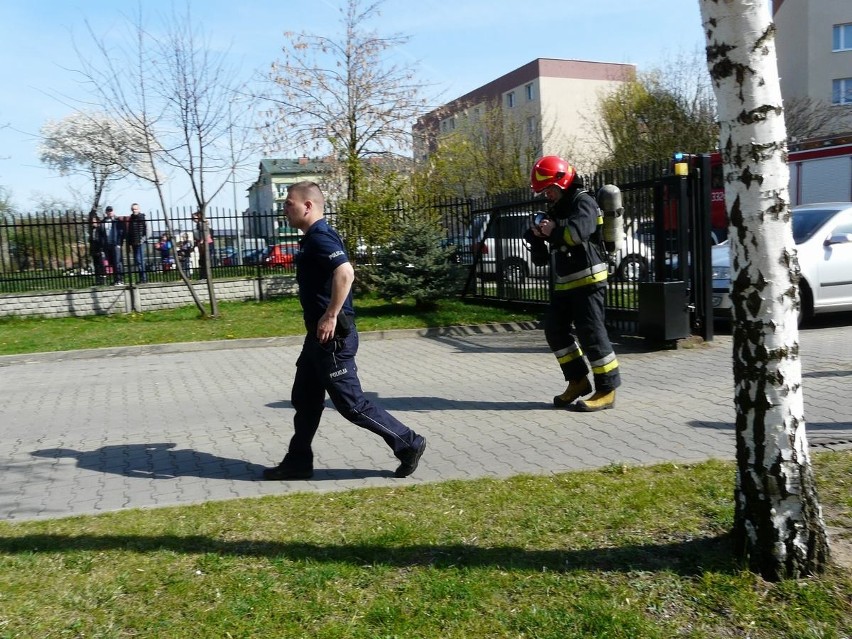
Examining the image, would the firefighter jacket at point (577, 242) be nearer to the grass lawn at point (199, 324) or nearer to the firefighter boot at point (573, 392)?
the firefighter boot at point (573, 392)

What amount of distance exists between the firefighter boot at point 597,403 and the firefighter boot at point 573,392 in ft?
0.33

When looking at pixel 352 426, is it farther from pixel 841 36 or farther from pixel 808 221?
pixel 841 36

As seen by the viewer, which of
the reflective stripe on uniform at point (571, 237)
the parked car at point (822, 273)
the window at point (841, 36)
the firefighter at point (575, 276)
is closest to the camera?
the reflective stripe on uniform at point (571, 237)

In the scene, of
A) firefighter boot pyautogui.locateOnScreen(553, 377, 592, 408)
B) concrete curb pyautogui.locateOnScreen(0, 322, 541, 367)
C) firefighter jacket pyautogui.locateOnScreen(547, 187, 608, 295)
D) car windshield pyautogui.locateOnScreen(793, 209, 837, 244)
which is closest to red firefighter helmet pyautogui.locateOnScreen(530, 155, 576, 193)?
firefighter jacket pyautogui.locateOnScreen(547, 187, 608, 295)

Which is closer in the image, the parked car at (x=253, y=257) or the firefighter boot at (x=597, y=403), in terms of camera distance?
the firefighter boot at (x=597, y=403)

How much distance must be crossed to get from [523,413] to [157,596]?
4.17 meters

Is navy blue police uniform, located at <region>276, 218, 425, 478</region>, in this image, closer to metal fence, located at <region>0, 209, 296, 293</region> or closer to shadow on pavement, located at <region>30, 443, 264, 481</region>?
shadow on pavement, located at <region>30, 443, 264, 481</region>

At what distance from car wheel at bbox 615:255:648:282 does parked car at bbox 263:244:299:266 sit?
9489mm

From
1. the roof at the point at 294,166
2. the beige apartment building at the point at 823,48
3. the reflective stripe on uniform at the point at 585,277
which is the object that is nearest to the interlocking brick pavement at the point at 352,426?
the reflective stripe on uniform at the point at 585,277

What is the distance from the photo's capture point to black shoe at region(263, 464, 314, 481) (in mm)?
5418

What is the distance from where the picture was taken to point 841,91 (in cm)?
4469

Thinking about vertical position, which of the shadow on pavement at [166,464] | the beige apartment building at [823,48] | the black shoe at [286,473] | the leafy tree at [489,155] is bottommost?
the shadow on pavement at [166,464]

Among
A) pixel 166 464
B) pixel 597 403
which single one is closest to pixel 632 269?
pixel 597 403

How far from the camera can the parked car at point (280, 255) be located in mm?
18438
